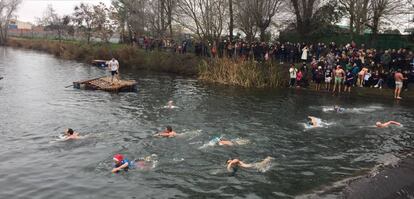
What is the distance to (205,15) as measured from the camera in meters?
46.8

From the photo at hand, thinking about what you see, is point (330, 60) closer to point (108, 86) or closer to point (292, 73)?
point (292, 73)

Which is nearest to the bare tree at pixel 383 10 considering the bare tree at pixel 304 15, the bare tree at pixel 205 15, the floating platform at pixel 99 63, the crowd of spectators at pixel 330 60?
the crowd of spectators at pixel 330 60

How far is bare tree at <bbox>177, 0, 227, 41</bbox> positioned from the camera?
1829 inches

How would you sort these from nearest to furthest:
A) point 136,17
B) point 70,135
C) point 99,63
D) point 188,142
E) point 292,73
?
point 188,142, point 70,135, point 292,73, point 99,63, point 136,17

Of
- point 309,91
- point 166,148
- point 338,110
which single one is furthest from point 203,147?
point 309,91

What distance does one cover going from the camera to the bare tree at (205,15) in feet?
152

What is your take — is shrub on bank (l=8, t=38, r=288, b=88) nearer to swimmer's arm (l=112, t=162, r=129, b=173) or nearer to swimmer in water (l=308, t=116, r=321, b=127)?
swimmer in water (l=308, t=116, r=321, b=127)

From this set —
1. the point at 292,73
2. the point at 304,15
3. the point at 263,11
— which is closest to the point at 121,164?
the point at 292,73

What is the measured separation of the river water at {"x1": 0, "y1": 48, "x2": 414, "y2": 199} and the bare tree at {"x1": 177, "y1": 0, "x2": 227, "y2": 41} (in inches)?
513

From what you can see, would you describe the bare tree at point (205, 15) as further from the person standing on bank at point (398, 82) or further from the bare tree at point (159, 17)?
the person standing on bank at point (398, 82)

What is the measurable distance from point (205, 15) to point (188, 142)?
28992 mm

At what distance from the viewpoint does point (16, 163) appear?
16938mm

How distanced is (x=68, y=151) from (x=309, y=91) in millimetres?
23718

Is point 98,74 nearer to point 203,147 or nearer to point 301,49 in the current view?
point 301,49
